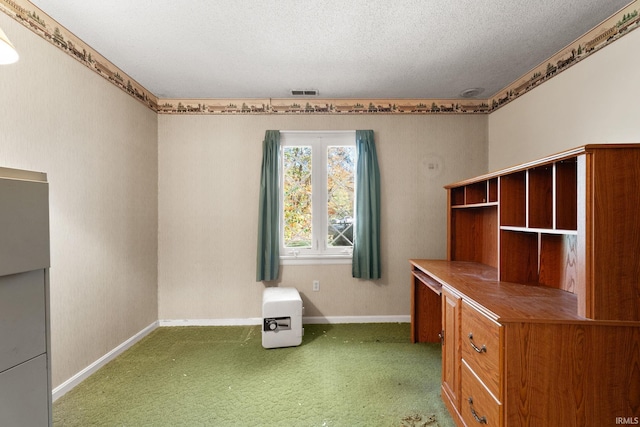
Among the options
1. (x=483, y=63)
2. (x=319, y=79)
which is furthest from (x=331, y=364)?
(x=483, y=63)

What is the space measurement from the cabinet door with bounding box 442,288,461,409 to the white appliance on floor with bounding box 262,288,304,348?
126cm

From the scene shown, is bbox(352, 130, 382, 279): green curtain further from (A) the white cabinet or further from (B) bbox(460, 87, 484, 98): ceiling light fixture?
(A) the white cabinet

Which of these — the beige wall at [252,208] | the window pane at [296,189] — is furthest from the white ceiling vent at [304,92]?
the window pane at [296,189]

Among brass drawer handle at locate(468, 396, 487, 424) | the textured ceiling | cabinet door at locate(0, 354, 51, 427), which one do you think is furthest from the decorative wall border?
brass drawer handle at locate(468, 396, 487, 424)

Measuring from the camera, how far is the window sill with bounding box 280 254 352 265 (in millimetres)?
3082

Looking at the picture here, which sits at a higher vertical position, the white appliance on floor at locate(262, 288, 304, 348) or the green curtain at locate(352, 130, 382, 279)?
the green curtain at locate(352, 130, 382, 279)

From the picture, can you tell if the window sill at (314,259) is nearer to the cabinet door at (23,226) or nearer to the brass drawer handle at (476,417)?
the brass drawer handle at (476,417)

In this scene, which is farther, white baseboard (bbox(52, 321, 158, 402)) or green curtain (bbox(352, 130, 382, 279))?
green curtain (bbox(352, 130, 382, 279))

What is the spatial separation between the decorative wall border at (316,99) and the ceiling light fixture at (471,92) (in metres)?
0.10

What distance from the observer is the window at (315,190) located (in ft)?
10.2

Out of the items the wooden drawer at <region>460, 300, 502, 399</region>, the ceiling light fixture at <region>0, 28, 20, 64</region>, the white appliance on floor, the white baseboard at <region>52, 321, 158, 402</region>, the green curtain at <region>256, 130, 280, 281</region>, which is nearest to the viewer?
the ceiling light fixture at <region>0, 28, 20, 64</region>

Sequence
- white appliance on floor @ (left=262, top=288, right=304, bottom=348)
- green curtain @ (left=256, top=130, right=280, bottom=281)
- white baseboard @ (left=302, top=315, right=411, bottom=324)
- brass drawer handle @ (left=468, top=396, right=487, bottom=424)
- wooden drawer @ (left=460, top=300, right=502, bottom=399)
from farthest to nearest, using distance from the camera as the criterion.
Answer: white baseboard @ (left=302, top=315, right=411, bottom=324), green curtain @ (left=256, top=130, right=280, bottom=281), white appliance on floor @ (left=262, top=288, right=304, bottom=348), brass drawer handle @ (left=468, top=396, right=487, bottom=424), wooden drawer @ (left=460, top=300, right=502, bottom=399)

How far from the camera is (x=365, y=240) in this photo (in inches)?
118

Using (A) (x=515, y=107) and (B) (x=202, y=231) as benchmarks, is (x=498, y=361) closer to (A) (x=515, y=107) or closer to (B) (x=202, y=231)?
(A) (x=515, y=107)
